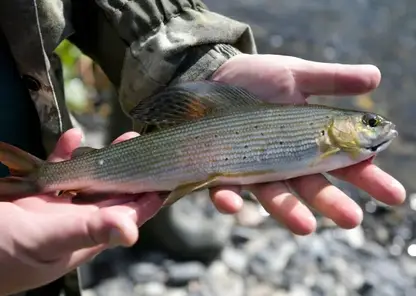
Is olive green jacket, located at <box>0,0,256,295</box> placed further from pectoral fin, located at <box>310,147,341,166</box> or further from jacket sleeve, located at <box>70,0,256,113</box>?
pectoral fin, located at <box>310,147,341,166</box>

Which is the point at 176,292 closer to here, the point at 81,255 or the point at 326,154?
the point at 326,154

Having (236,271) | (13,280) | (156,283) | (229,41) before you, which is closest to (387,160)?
(236,271)

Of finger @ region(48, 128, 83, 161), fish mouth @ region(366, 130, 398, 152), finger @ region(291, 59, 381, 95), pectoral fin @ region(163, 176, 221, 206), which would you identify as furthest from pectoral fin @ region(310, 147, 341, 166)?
finger @ region(48, 128, 83, 161)

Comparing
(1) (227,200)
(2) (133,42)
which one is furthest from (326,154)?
(2) (133,42)

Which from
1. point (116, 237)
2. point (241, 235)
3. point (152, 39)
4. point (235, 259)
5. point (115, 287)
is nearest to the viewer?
point (116, 237)

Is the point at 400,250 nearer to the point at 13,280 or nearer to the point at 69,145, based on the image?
the point at 69,145

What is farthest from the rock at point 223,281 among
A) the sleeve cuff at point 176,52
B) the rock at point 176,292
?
the sleeve cuff at point 176,52

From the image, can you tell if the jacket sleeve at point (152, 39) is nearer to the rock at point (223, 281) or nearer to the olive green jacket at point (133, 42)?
the olive green jacket at point (133, 42)
